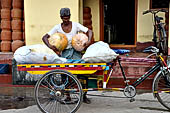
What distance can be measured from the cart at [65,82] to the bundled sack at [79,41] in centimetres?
49

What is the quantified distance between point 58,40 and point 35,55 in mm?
543

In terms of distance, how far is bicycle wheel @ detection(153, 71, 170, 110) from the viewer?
4.03m

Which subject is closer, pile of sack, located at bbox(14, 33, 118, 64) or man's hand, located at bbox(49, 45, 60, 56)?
pile of sack, located at bbox(14, 33, 118, 64)

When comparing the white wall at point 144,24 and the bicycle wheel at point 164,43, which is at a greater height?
the white wall at point 144,24

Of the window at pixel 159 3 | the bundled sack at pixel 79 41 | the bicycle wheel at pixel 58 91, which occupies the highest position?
the window at pixel 159 3

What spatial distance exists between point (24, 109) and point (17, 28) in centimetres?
274

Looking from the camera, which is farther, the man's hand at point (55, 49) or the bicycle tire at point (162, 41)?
the bicycle tire at point (162, 41)

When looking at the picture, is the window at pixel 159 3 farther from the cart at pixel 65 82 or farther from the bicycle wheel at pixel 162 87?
the cart at pixel 65 82

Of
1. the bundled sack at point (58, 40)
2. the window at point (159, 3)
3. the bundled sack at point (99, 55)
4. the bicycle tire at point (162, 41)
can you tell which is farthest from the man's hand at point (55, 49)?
the window at point (159, 3)

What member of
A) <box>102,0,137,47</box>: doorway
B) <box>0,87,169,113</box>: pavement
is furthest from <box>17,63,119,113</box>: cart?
<box>102,0,137,47</box>: doorway

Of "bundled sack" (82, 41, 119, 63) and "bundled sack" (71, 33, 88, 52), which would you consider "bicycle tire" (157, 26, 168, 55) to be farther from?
"bundled sack" (82, 41, 119, 63)

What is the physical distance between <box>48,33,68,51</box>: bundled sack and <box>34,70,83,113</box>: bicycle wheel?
509 mm

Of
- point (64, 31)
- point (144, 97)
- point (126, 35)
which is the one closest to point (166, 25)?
point (126, 35)

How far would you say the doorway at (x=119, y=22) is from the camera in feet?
29.4
